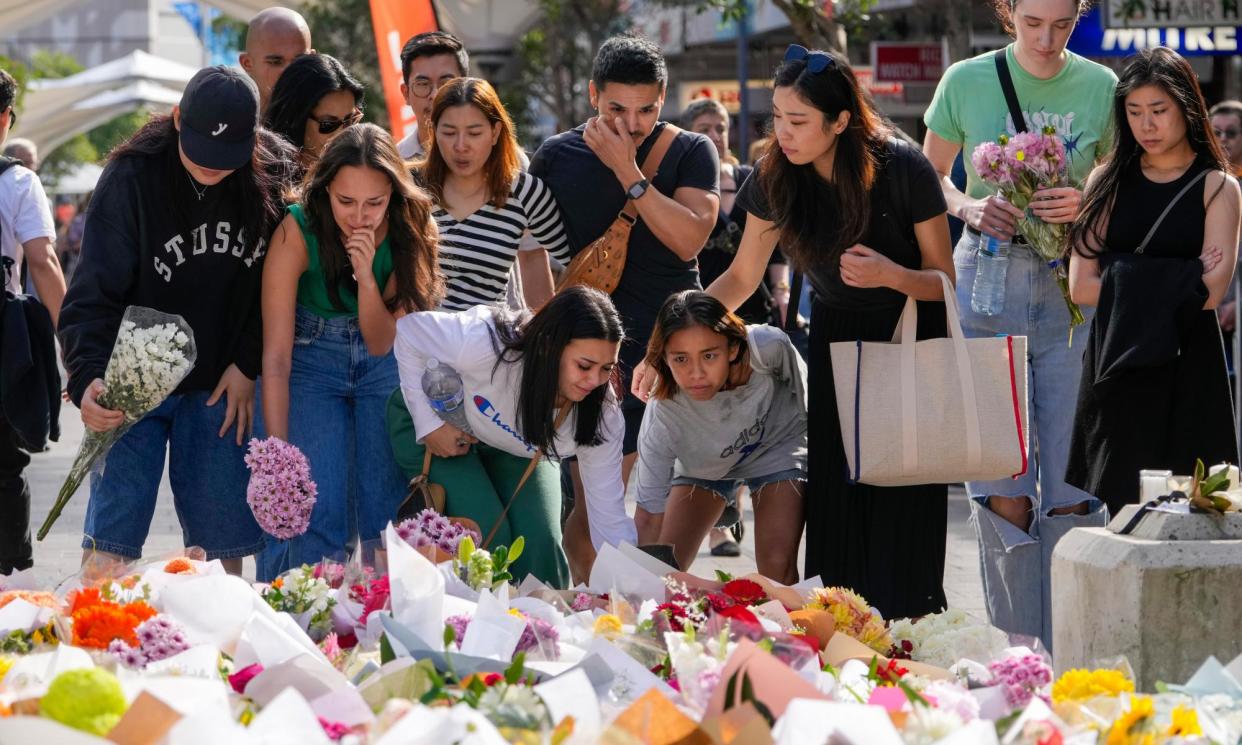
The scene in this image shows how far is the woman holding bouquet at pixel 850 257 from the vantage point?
5227mm

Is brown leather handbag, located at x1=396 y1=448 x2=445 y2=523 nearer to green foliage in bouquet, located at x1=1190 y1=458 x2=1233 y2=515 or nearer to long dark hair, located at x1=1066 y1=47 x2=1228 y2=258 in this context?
long dark hair, located at x1=1066 y1=47 x2=1228 y2=258

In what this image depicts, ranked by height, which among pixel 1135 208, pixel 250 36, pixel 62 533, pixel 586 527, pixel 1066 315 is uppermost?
pixel 250 36

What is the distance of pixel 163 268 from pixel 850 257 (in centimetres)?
202

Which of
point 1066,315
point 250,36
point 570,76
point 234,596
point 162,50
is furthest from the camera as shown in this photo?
point 162,50


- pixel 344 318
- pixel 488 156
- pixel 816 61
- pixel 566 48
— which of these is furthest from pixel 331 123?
pixel 566 48

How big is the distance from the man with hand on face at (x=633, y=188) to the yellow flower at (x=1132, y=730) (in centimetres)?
322

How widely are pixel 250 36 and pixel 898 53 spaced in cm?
1232

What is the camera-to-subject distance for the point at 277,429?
16.9ft

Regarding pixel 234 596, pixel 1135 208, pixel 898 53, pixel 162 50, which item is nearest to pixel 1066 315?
pixel 1135 208

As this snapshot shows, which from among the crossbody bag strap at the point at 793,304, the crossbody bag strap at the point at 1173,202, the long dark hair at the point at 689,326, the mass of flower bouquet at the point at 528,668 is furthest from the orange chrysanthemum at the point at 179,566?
the crossbody bag strap at the point at 793,304

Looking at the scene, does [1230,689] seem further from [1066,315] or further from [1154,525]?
[1066,315]

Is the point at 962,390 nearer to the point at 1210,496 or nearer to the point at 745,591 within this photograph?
the point at 1210,496

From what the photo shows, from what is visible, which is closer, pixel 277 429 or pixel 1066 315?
pixel 277 429

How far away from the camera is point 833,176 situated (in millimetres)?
5309
